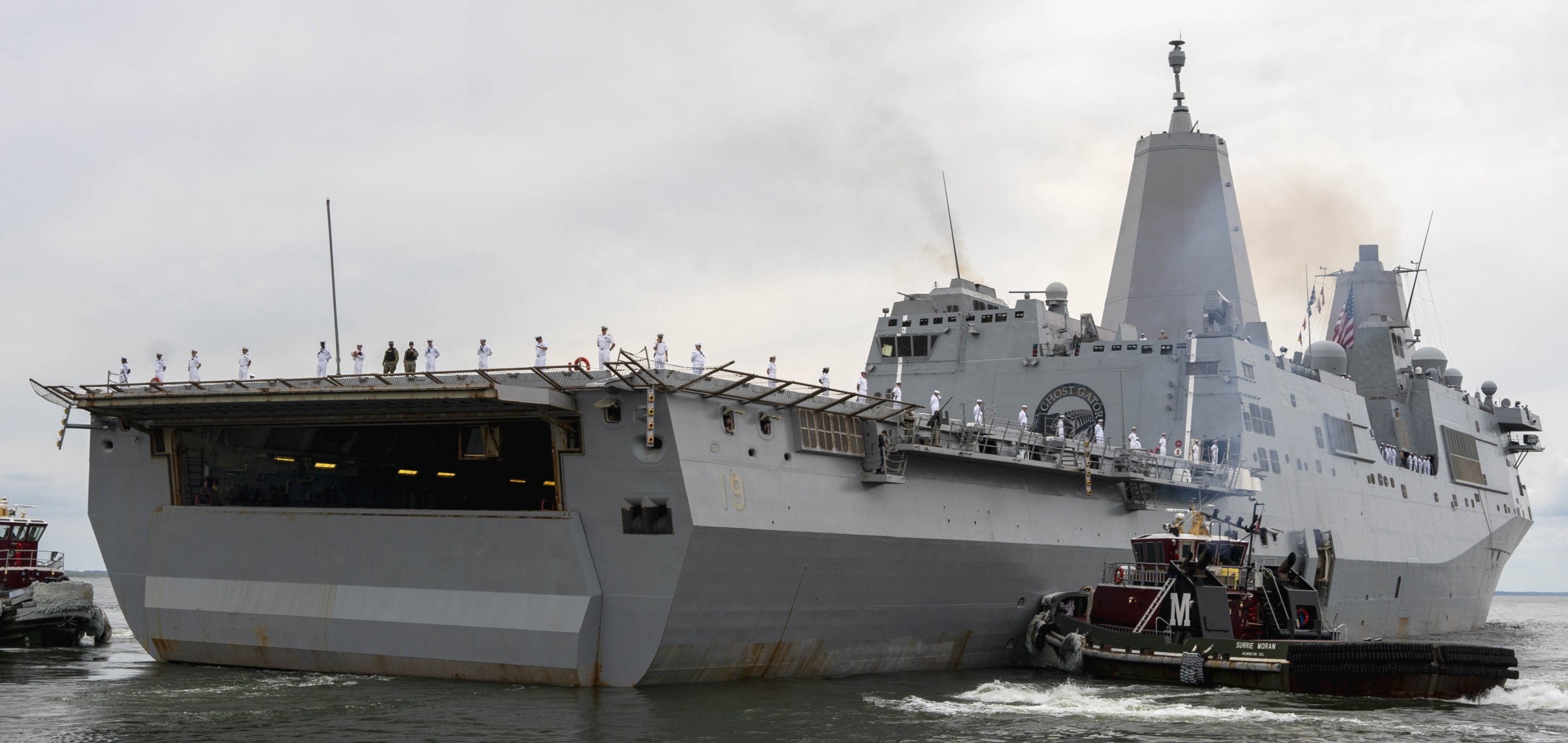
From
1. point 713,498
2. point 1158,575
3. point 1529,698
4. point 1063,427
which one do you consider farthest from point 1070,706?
point 1063,427

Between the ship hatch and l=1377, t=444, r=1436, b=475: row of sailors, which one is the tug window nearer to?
the ship hatch

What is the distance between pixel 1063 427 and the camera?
3238 cm

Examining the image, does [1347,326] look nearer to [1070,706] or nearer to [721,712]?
[1070,706]

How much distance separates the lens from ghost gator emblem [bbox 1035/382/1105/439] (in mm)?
34500

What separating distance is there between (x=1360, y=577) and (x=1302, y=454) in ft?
14.2

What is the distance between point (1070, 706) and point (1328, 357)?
Result: 23135mm

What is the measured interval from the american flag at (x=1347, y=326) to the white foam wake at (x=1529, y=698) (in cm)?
2312

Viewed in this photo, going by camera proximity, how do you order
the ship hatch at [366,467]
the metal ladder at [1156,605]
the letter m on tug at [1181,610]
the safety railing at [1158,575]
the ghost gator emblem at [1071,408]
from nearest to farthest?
the letter m on tug at [1181,610]
the metal ladder at [1156,605]
the safety railing at [1158,575]
the ship hatch at [366,467]
the ghost gator emblem at [1071,408]

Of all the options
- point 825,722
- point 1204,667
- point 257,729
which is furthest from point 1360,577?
point 257,729

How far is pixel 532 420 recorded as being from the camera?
82.2 ft

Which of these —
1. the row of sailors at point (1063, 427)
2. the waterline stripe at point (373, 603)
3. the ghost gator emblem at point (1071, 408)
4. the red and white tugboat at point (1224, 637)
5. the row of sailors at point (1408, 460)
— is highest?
the ghost gator emblem at point (1071, 408)

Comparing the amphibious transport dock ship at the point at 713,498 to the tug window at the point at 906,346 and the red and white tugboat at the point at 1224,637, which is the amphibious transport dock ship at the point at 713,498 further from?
the red and white tugboat at the point at 1224,637

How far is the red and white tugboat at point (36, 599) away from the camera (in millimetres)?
33344

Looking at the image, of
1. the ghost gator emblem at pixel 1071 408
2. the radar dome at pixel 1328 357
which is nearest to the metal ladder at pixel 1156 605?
the ghost gator emblem at pixel 1071 408
